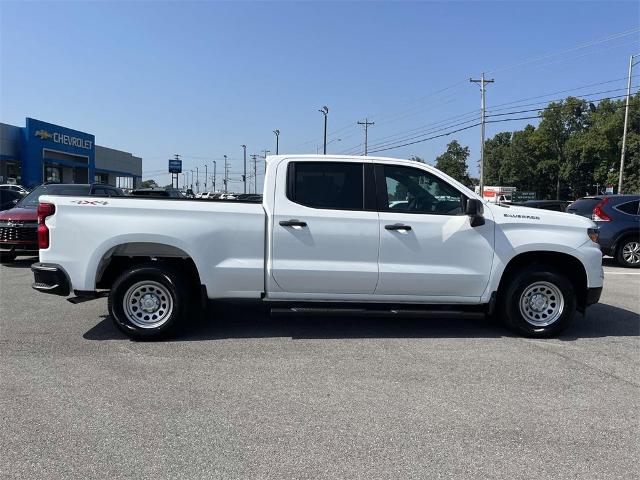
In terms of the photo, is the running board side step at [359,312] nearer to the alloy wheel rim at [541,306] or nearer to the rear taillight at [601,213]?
the alloy wheel rim at [541,306]

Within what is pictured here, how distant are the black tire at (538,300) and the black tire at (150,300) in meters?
3.64

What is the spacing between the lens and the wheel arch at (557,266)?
599 centimetres

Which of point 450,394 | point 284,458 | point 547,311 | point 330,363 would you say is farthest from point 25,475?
point 547,311

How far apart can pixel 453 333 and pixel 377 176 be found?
2.09 metres

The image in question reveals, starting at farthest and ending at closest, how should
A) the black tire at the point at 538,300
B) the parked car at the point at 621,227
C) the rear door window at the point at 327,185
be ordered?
the parked car at the point at 621,227 < the black tire at the point at 538,300 < the rear door window at the point at 327,185

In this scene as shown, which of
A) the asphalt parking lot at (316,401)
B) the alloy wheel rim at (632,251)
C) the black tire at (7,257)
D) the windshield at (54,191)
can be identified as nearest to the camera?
the asphalt parking lot at (316,401)

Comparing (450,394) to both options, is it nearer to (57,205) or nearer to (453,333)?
(453,333)

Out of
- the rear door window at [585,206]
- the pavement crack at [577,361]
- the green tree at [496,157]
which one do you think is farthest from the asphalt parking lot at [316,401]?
the green tree at [496,157]

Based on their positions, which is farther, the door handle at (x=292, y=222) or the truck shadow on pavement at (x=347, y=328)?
the truck shadow on pavement at (x=347, y=328)

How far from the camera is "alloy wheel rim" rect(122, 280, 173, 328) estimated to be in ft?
18.5

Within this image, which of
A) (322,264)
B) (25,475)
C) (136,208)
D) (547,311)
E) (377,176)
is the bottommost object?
(25,475)

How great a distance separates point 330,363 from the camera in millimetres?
5074

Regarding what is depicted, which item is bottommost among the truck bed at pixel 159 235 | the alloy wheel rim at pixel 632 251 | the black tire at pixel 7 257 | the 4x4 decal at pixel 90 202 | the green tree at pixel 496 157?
the black tire at pixel 7 257

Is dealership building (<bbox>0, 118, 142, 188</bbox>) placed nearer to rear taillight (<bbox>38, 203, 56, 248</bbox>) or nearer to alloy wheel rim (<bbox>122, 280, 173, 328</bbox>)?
rear taillight (<bbox>38, 203, 56, 248</bbox>)
